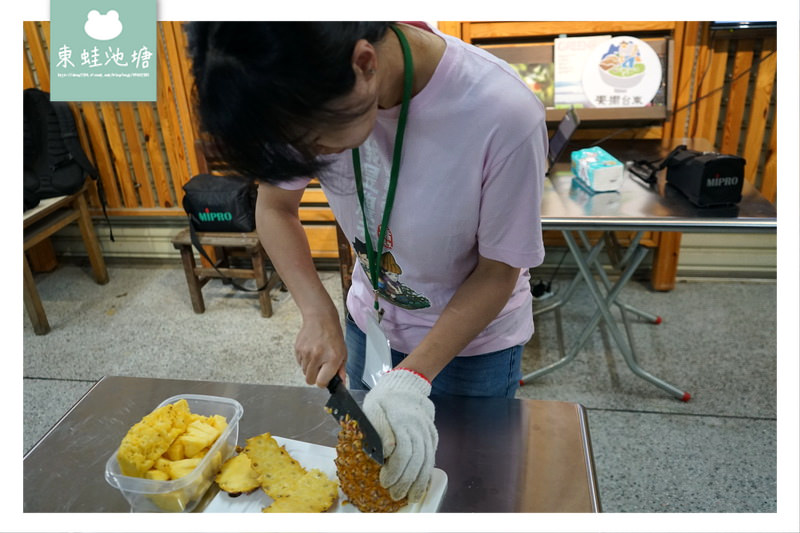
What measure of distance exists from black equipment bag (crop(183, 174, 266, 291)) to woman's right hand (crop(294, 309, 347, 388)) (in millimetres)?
1677

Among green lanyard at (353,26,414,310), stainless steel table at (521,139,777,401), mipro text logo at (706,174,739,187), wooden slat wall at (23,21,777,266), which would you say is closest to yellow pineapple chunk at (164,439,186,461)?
green lanyard at (353,26,414,310)

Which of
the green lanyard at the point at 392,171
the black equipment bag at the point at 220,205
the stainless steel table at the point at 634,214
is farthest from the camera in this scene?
the black equipment bag at the point at 220,205

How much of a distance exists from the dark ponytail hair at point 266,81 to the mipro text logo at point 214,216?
82.9 inches

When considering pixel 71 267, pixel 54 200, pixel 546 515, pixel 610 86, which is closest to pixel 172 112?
pixel 54 200

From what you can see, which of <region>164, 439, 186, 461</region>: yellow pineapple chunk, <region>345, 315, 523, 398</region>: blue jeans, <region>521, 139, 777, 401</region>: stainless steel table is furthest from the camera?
<region>521, 139, 777, 401</region>: stainless steel table

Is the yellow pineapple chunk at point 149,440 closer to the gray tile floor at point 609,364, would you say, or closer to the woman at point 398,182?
the woman at point 398,182

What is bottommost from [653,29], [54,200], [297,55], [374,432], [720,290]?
[720,290]

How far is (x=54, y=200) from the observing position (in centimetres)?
284

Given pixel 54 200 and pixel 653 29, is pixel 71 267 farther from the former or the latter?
pixel 653 29

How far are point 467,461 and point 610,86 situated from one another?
2.02 m

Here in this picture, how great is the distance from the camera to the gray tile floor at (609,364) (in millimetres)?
1896

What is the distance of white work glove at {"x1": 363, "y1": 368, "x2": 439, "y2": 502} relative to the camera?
0.84m
